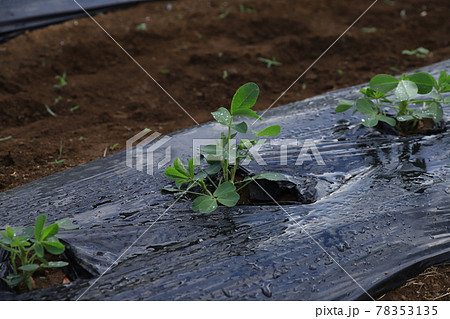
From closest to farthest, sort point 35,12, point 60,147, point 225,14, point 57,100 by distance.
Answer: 1. point 60,147
2. point 57,100
3. point 35,12
4. point 225,14

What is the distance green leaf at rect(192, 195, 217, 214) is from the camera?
164cm

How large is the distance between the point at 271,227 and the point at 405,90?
0.87 m

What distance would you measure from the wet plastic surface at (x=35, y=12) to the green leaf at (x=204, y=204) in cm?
306

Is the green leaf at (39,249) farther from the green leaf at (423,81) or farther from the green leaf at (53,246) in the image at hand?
the green leaf at (423,81)

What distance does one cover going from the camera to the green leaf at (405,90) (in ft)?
6.50

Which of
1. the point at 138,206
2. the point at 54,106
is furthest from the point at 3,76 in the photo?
the point at 138,206

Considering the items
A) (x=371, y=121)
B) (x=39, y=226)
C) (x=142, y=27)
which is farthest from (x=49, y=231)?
(x=142, y=27)

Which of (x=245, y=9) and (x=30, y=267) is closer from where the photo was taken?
(x=30, y=267)

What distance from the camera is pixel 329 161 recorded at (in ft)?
6.57

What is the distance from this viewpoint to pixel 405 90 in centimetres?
200

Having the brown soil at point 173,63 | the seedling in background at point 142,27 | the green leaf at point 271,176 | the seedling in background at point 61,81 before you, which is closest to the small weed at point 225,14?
the brown soil at point 173,63

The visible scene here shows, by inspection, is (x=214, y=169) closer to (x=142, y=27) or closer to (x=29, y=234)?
(x=29, y=234)

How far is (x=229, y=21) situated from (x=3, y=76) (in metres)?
1.96
